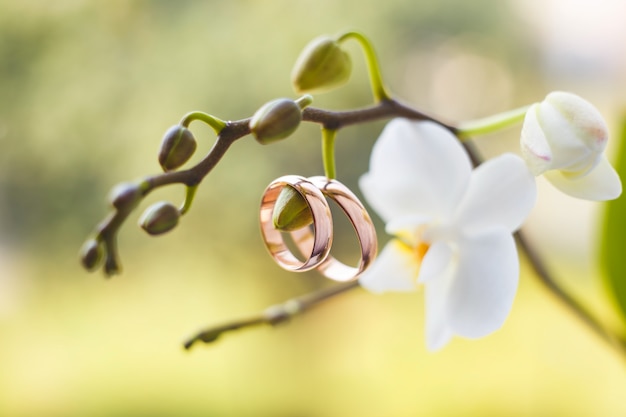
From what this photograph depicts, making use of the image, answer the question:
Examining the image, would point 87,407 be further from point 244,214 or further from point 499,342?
point 499,342

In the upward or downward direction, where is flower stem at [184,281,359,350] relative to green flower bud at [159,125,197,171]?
downward

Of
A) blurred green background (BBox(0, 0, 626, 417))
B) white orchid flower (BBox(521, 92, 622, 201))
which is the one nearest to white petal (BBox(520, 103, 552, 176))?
white orchid flower (BBox(521, 92, 622, 201))

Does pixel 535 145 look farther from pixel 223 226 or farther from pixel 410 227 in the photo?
pixel 223 226

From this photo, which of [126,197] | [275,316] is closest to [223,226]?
[275,316]

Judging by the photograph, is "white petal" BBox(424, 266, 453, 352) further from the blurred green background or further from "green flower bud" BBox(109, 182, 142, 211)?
the blurred green background

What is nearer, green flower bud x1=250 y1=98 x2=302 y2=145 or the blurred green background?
green flower bud x1=250 y1=98 x2=302 y2=145

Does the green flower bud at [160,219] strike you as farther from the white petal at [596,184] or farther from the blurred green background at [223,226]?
the blurred green background at [223,226]
